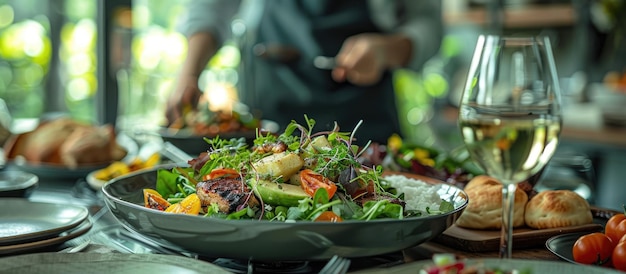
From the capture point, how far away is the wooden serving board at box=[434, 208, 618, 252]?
104cm

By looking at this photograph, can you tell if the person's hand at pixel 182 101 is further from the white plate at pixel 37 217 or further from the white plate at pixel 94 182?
the white plate at pixel 37 217

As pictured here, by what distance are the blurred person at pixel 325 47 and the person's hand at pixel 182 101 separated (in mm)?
214

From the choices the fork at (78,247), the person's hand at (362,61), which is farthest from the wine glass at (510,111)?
the person's hand at (362,61)

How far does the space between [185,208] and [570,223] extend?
23.1 inches

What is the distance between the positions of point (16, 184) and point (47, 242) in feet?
1.38

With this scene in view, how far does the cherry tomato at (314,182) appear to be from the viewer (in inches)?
35.9

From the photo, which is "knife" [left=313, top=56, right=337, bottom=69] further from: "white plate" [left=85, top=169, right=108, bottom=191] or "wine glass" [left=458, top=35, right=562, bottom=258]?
"wine glass" [left=458, top=35, right=562, bottom=258]

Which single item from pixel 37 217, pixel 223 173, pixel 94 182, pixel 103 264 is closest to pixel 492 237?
pixel 223 173

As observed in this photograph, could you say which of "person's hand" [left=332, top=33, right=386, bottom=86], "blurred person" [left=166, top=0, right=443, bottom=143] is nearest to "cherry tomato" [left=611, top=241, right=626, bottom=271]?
"person's hand" [left=332, top=33, right=386, bottom=86]

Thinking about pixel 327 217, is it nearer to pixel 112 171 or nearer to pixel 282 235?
pixel 282 235

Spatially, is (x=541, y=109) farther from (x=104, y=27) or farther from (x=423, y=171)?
(x=104, y=27)

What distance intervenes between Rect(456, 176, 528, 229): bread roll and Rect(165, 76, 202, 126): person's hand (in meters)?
1.13

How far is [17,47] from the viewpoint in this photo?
3264mm

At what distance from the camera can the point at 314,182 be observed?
93cm
